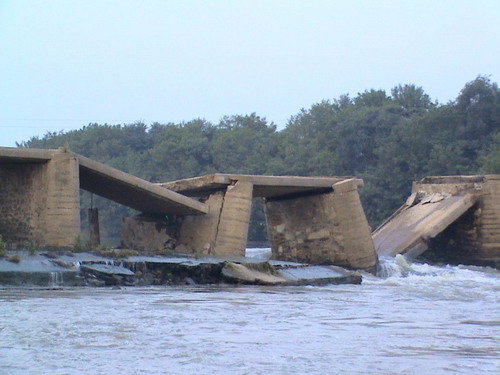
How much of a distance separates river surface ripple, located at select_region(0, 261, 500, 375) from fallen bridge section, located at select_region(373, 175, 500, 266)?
7914mm

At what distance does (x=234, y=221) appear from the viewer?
18125mm

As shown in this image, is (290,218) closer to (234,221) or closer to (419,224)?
(234,221)

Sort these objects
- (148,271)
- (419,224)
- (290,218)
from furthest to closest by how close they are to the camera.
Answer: (419,224) → (290,218) → (148,271)

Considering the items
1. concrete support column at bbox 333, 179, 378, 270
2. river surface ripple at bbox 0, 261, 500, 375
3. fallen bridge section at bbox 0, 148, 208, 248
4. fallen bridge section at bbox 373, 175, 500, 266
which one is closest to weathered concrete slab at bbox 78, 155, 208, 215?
fallen bridge section at bbox 0, 148, 208, 248

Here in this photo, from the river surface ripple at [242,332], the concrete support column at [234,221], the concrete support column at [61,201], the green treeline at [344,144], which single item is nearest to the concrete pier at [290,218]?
the concrete support column at [234,221]

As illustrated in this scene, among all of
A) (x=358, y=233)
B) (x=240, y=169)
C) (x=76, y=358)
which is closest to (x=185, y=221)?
(x=358, y=233)

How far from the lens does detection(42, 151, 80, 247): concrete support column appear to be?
16.1m

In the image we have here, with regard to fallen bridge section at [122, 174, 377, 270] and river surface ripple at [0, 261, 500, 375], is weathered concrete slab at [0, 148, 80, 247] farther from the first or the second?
fallen bridge section at [122, 174, 377, 270]

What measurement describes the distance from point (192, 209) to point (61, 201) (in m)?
2.95

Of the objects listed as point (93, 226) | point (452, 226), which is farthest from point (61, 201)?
point (452, 226)

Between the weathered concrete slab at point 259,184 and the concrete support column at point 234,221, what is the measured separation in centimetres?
24

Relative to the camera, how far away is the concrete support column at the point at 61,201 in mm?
16125

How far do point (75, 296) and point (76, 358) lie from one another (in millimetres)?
4917

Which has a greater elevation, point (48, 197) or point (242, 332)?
point (48, 197)
